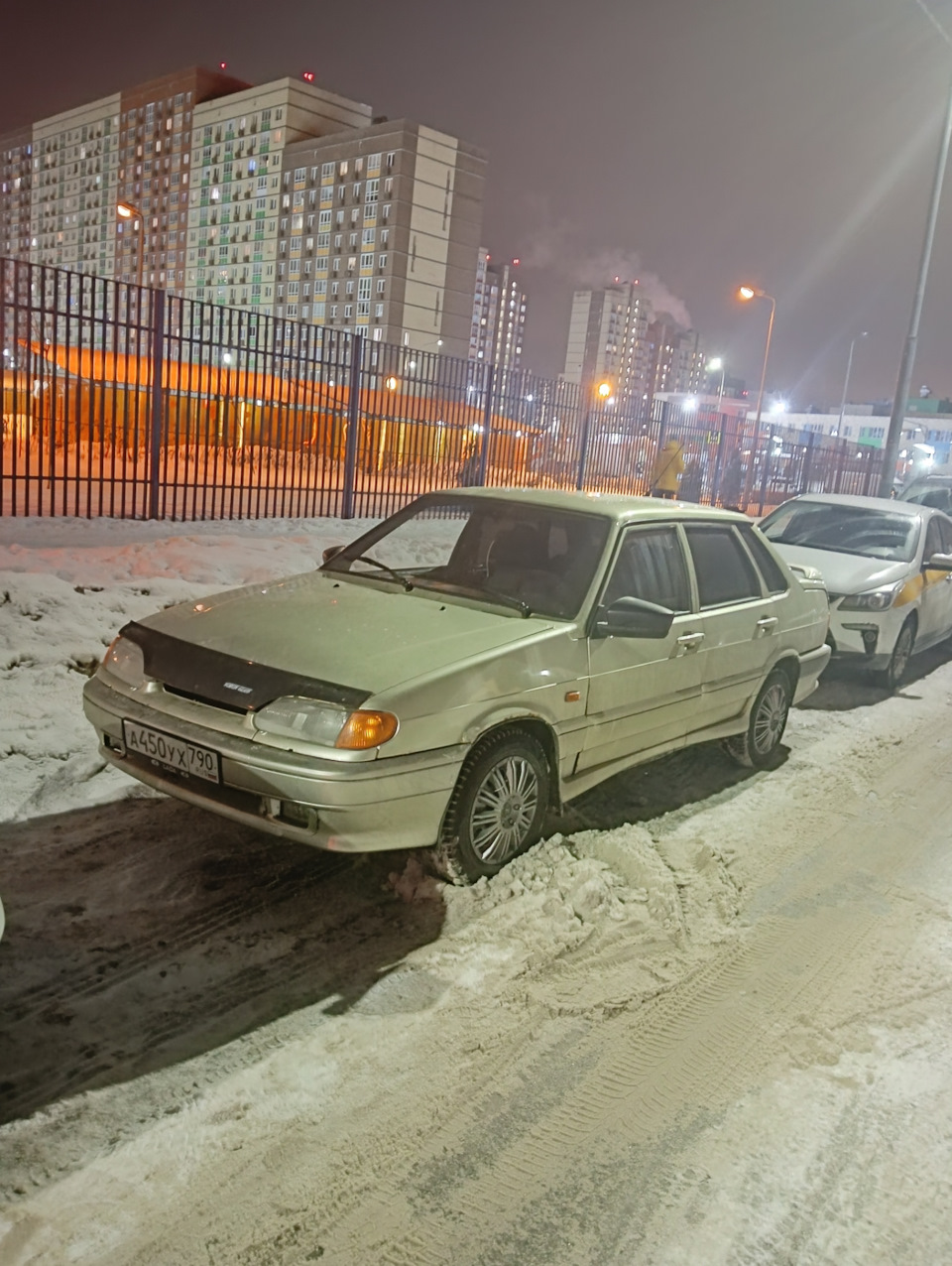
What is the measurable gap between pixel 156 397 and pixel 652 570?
7991 mm

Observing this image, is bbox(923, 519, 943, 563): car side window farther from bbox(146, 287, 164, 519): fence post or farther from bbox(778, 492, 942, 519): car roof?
bbox(146, 287, 164, 519): fence post

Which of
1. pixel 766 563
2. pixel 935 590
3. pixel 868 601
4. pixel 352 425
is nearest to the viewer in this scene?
pixel 766 563

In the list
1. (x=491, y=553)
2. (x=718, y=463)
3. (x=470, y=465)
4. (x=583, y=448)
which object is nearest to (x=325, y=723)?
(x=491, y=553)

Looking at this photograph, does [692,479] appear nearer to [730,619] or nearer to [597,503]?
[730,619]

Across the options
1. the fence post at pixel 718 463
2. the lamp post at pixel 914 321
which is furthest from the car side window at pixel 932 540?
the fence post at pixel 718 463

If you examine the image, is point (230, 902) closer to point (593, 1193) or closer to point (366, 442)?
point (593, 1193)

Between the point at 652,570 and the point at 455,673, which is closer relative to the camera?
the point at 455,673

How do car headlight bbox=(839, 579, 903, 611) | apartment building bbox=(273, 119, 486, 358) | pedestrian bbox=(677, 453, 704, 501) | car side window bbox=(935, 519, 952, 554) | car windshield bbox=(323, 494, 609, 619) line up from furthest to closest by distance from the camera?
apartment building bbox=(273, 119, 486, 358), pedestrian bbox=(677, 453, 704, 501), car side window bbox=(935, 519, 952, 554), car headlight bbox=(839, 579, 903, 611), car windshield bbox=(323, 494, 609, 619)

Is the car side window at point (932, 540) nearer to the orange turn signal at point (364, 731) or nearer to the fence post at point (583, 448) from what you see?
the orange turn signal at point (364, 731)

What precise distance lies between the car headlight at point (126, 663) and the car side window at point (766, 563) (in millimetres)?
3663

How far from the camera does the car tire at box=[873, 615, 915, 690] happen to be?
8.60 meters

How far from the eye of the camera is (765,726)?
20.3 ft

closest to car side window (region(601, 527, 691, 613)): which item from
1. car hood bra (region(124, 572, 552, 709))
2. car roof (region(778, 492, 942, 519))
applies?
car hood bra (region(124, 572, 552, 709))

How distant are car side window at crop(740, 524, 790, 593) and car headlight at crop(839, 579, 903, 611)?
7.55 ft
